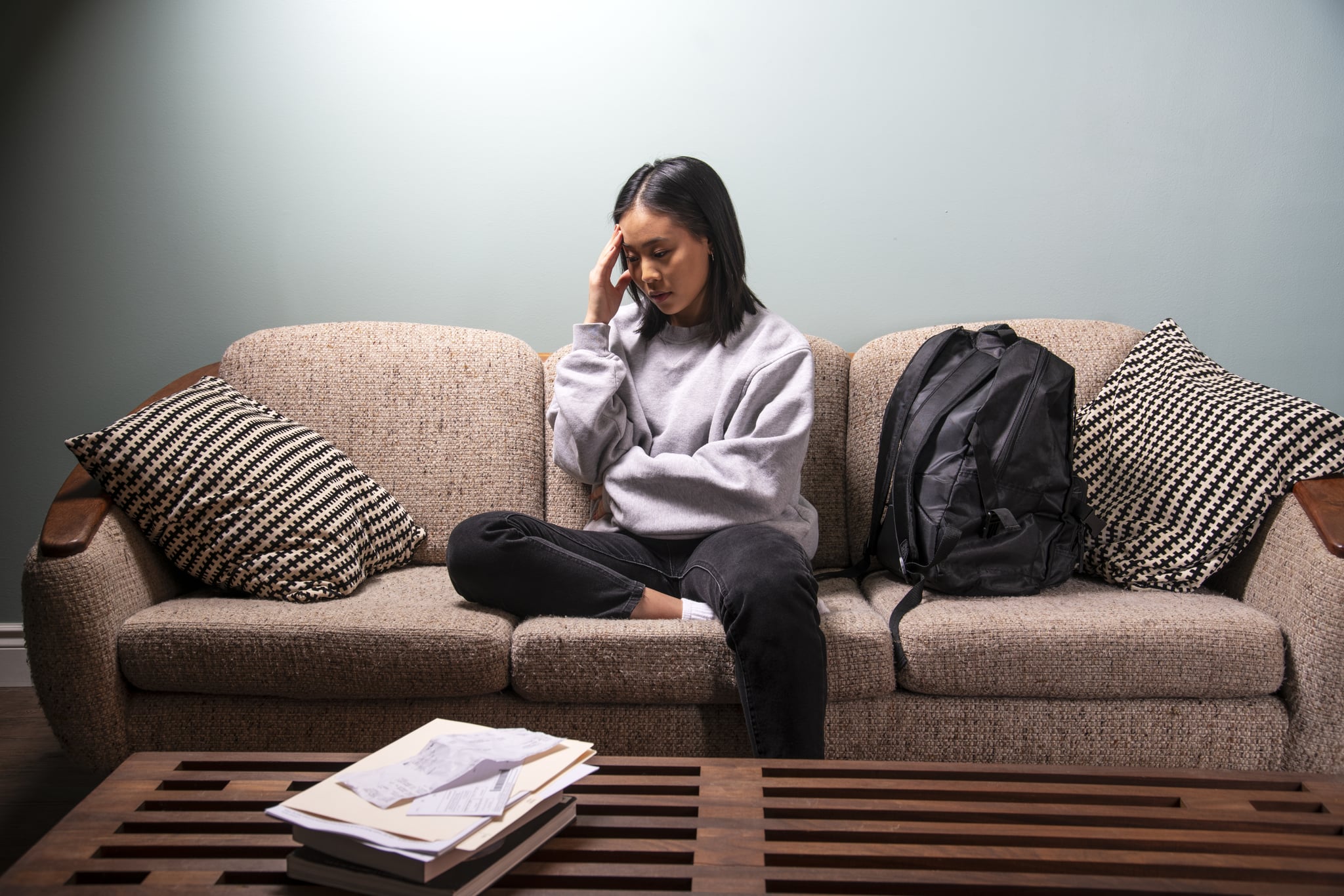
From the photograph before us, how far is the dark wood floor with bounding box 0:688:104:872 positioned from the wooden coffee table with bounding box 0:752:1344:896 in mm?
746

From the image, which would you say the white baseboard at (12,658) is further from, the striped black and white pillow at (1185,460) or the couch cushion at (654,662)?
the striped black and white pillow at (1185,460)

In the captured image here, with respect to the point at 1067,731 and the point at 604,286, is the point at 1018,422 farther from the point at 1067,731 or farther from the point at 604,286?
the point at 604,286

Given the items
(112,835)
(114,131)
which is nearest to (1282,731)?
(112,835)

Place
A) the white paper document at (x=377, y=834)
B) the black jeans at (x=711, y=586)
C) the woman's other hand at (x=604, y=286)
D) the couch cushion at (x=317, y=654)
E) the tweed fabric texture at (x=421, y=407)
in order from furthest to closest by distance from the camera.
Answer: the tweed fabric texture at (x=421, y=407)
the woman's other hand at (x=604, y=286)
the couch cushion at (x=317, y=654)
the black jeans at (x=711, y=586)
the white paper document at (x=377, y=834)

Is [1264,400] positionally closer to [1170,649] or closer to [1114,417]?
[1114,417]

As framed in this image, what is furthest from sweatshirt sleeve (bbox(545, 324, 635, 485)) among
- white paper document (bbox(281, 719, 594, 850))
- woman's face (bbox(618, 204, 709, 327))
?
white paper document (bbox(281, 719, 594, 850))

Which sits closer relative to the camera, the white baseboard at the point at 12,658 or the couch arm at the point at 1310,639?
the couch arm at the point at 1310,639

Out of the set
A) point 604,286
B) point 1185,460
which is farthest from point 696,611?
point 1185,460

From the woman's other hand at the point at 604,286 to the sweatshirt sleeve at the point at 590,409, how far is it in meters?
0.03

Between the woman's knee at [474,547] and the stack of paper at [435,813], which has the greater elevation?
the stack of paper at [435,813]

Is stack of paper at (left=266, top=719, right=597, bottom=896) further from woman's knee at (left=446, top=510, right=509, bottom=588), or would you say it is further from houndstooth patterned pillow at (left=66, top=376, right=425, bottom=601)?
houndstooth patterned pillow at (left=66, top=376, right=425, bottom=601)

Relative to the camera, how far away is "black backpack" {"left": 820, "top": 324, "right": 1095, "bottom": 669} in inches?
57.8

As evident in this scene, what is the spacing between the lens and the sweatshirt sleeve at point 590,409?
62.0 inches

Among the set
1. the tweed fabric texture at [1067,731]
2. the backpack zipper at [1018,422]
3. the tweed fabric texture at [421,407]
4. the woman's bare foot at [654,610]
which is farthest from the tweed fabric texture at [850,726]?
the tweed fabric texture at [421,407]
